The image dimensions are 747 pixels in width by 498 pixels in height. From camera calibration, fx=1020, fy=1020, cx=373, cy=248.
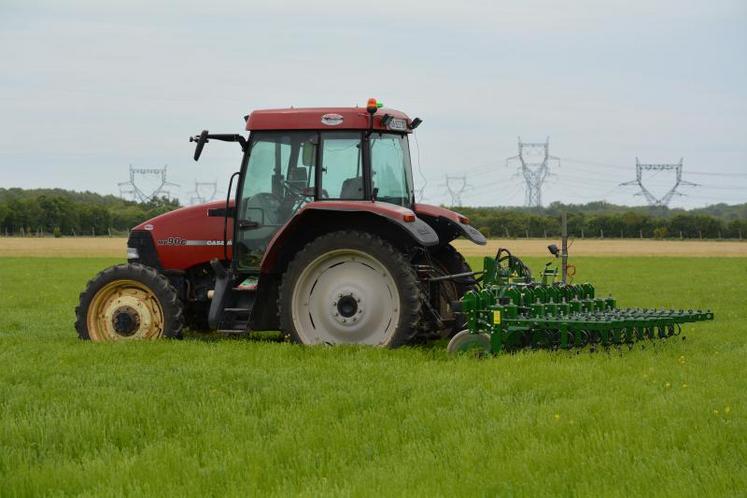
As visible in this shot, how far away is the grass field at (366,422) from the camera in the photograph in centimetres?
585

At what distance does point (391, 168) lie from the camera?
38.5 ft

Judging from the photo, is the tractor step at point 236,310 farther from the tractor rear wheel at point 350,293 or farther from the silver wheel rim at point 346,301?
the silver wheel rim at point 346,301

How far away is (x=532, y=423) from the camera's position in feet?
23.1

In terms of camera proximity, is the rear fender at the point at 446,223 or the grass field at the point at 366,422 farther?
the rear fender at the point at 446,223

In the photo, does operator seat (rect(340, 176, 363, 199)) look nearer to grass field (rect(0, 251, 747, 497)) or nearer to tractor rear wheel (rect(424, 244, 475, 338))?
tractor rear wheel (rect(424, 244, 475, 338))

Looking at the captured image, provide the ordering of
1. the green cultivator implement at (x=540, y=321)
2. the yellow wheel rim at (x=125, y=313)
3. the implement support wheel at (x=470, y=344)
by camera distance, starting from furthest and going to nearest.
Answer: the yellow wheel rim at (x=125, y=313), the implement support wheel at (x=470, y=344), the green cultivator implement at (x=540, y=321)

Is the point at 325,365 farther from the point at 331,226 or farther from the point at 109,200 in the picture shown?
the point at 109,200

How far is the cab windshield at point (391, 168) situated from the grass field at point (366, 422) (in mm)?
1917

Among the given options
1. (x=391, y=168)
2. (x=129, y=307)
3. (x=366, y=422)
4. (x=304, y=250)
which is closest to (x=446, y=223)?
(x=391, y=168)

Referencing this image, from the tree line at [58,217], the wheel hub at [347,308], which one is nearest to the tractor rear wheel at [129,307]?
the wheel hub at [347,308]

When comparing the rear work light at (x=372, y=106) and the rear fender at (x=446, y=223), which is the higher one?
the rear work light at (x=372, y=106)

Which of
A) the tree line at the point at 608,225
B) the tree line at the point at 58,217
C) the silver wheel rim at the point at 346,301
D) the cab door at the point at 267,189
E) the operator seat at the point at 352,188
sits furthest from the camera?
the tree line at the point at 58,217

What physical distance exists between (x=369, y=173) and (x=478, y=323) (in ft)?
7.14

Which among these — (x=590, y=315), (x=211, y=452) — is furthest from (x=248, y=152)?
(x=211, y=452)
